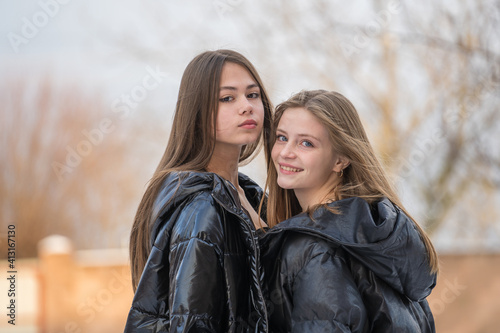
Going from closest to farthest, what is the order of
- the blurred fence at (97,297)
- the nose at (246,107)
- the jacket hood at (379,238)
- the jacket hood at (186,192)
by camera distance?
the jacket hood at (379,238), the jacket hood at (186,192), the nose at (246,107), the blurred fence at (97,297)

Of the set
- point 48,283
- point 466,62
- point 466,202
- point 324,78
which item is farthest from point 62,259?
point 466,62

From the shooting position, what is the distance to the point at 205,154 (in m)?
2.41

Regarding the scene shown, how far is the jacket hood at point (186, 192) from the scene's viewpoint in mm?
2121

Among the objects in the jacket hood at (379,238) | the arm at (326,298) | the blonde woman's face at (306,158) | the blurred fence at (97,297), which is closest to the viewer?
the arm at (326,298)

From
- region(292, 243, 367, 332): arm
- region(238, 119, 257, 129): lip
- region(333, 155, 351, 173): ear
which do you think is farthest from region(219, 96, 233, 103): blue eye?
region(292, 243, 367, 332): arm

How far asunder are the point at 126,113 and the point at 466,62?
157 inches

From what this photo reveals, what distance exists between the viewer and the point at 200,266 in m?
1.96

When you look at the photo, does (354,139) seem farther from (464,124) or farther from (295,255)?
(464,124)

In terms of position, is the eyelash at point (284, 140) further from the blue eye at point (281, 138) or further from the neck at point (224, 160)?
the neck at point (224, 160)

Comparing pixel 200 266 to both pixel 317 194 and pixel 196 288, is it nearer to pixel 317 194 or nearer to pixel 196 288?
pixel 196 288

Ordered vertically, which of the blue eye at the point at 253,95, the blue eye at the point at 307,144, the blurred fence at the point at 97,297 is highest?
the blue eye at the point at 253,95

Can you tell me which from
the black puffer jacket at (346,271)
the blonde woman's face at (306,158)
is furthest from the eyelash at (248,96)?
the black puffer jacket at (346,271)

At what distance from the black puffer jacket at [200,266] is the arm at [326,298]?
12 centimetres

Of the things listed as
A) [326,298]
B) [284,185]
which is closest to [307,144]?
[284,185]
